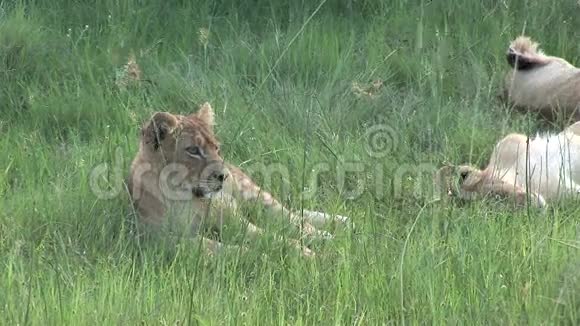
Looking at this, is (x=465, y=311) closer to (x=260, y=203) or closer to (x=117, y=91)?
(x=260, y=203)

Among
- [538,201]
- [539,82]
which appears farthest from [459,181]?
[539,82]

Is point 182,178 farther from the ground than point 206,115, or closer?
closer

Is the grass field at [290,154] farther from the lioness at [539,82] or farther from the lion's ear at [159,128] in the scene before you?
the lion's ear at [159,128]

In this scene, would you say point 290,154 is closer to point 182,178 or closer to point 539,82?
point 182,178

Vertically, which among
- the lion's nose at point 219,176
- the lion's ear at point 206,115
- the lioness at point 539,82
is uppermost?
the lion's ear at point 206,115

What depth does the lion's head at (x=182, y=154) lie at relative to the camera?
4891 millimetres

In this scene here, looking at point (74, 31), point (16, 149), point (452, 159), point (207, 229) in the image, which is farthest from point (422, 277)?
point (74, 31)

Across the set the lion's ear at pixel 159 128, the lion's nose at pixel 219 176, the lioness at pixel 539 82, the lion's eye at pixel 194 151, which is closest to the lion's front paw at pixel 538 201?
the lion's nose at pixel 219 176

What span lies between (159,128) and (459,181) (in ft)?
4.58

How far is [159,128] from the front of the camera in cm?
491

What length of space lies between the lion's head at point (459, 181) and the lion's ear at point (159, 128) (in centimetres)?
123

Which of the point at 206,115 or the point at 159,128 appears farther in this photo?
the point at 206,115

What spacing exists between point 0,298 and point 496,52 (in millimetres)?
4097

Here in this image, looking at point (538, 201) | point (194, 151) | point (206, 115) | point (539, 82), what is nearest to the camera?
point (538, 201)
